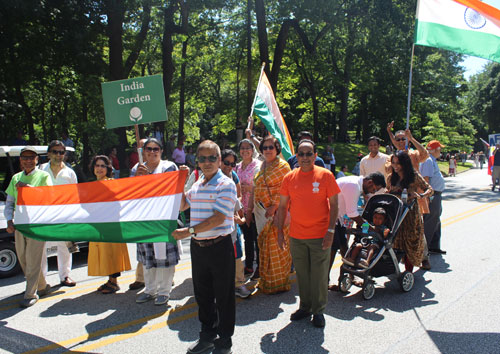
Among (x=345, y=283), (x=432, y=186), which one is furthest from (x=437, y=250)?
(x=345, y=283)

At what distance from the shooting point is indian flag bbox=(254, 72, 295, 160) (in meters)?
7.03

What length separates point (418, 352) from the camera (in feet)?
13.3

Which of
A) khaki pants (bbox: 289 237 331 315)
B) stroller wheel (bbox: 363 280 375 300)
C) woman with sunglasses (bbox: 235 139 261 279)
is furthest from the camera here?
woman with sunglasses (bbox: 235 139 261 279)

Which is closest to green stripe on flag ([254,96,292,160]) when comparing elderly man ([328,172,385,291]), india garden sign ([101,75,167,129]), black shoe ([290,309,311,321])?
elderly man ([328,172,385,291])

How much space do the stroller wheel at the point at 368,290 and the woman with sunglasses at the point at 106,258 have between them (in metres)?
3.27

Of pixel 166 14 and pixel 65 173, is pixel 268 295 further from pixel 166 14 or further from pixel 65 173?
pixel 166 14

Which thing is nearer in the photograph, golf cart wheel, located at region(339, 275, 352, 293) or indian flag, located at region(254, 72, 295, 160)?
golf cart wheel, located at region(339, 275, 352, 293)

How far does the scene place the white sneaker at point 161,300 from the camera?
5402 millimetres

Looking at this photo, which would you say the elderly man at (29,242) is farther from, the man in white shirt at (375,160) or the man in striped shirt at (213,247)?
the man in white shirt at (375,160)

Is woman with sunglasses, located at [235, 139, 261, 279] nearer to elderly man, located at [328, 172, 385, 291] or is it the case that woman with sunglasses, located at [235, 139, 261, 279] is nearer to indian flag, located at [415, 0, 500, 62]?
elderly man, located at [328, 172, 385, 291]

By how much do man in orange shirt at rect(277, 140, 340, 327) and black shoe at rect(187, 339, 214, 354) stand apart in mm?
1219

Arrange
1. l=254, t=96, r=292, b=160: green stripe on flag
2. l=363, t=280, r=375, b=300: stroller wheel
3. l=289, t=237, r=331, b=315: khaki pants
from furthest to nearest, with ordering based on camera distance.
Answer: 1. l=254, t=96, r=292, b=160: green stripe on flag
2. l=363, t=280, r=375, b=300: stroller wheel
3. l=289, t=237, r=331, b=315: khaki pants

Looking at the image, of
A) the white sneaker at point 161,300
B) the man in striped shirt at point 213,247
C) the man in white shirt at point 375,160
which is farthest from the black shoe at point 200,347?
the man in white shirt at point 375,160

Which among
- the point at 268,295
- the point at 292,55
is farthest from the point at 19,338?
the point at 292,55
